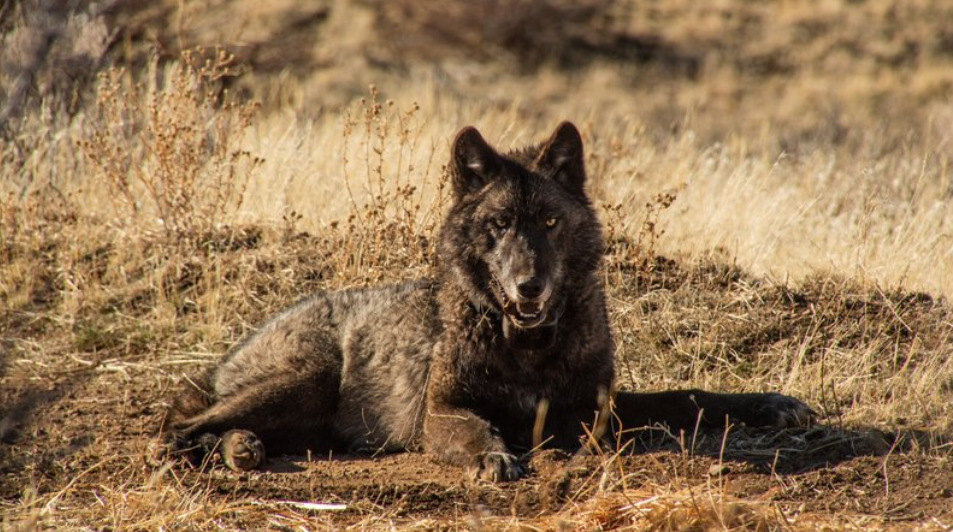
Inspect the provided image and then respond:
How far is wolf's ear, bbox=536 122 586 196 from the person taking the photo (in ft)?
20.1

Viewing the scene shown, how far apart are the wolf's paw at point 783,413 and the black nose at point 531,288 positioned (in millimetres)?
1511

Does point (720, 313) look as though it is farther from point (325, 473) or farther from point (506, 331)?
point (325, 473)

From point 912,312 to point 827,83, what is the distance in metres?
16.2

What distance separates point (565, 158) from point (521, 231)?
675 millimetres

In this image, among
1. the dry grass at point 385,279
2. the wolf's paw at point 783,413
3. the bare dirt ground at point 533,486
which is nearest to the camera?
the bare dirt ground at point 533,486

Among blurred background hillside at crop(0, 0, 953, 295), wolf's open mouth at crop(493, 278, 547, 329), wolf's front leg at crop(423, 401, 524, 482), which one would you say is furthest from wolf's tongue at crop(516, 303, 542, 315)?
blurred background hillside at crop(0, 0, 953, 295)

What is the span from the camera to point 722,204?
9188mm

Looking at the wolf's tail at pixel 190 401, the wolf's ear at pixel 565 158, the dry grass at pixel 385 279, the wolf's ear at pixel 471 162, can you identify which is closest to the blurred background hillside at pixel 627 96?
the dry grass at pixel 385 279

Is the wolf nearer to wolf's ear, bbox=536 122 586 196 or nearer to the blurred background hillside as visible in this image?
wolf's ear, bbox=536 122 586 196

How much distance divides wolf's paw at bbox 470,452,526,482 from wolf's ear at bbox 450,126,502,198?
1659 millimetres

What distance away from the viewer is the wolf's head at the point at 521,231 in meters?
5.68

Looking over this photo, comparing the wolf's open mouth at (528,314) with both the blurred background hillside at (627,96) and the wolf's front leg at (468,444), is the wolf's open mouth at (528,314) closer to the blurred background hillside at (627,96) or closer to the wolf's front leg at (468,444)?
the wolf's front leg at (468,444)

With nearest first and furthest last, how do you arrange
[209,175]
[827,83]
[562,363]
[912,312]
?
[562,363] < [912,312] < [209,175] < [827,83]

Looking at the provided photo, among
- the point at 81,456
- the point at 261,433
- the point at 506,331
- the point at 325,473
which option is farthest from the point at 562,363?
the point at 81,456
